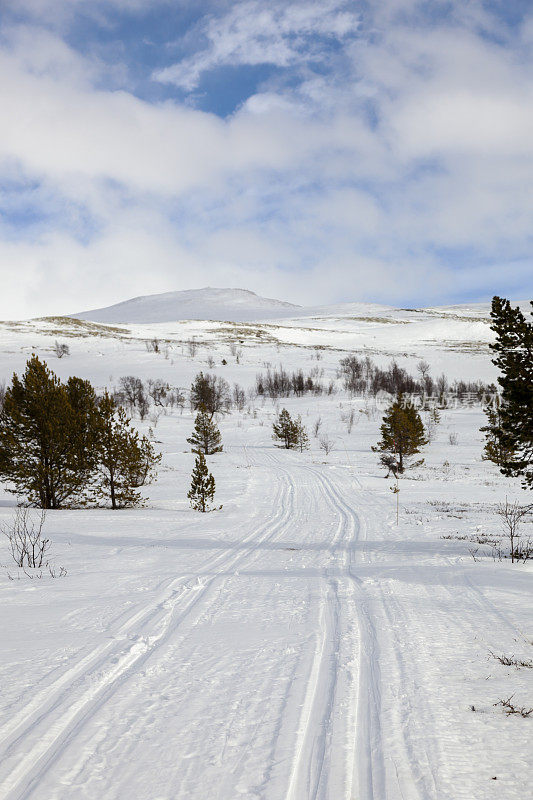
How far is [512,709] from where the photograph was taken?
3.37m

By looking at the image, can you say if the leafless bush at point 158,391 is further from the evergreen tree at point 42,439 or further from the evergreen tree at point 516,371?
the evergreen tree at point 516,371

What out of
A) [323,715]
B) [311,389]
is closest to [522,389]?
[323,715]

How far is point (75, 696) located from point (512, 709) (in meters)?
3.54

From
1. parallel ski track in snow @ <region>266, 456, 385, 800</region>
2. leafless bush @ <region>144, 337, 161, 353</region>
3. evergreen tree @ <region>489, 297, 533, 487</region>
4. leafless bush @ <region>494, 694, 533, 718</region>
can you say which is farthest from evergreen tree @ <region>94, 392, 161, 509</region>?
→ leafless bush @ <region>144, 337, 161, 353</region>

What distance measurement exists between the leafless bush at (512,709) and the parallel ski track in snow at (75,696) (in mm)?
3173

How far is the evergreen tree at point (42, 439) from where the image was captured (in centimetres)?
1602

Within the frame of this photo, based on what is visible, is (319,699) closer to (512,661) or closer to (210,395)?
(512,661)

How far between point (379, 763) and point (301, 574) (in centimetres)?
492

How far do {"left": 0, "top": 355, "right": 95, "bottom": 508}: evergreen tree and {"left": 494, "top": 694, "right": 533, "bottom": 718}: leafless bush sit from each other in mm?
15806

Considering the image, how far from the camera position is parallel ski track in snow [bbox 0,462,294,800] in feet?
9.25

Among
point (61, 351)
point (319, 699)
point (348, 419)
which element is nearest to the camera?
Result: point (319, 699)

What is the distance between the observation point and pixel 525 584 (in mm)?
6590

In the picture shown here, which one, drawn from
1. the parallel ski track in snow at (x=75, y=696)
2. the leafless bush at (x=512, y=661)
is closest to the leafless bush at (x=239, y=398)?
the parallel ski track in snow at (x=75, y=696)

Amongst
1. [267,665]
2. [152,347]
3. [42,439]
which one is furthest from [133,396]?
[267,665]
